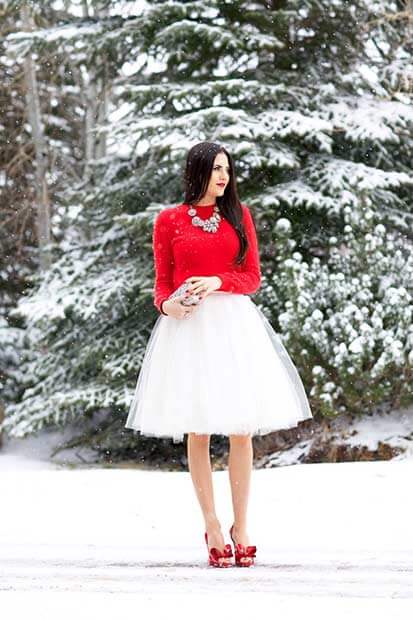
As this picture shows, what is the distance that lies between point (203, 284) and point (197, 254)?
220 millimetres

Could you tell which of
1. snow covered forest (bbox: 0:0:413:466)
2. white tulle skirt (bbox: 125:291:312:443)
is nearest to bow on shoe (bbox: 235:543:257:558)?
white tulle skirt (bbox: 125:291:312:443)

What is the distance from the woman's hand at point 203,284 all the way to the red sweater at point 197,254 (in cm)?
7

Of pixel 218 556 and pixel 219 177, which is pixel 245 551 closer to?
pixel 218 556

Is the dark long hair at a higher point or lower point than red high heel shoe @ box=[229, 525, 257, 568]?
higher

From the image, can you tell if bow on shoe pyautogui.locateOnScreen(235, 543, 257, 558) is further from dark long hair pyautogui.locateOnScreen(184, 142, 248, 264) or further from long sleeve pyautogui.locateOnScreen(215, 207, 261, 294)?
dark long hair pyautogui.locateOnScreen(184, 142, 248, 264)

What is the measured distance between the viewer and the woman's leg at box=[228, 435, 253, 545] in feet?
13.7

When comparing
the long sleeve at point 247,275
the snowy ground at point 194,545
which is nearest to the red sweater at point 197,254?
the long sleeve at point 247,275

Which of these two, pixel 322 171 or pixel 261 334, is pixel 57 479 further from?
pixel 322 171

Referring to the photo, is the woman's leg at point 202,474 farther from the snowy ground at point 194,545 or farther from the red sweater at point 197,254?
the red sweater at point 197,254

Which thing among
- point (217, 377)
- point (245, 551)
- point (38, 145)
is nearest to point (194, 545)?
point (245, 551)

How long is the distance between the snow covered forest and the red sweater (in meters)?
4.30

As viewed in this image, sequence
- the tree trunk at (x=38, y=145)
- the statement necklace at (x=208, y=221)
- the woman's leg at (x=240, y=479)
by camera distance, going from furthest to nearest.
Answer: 1. the tree trunk at (x=38, y=145)
2. the statement necklace at (x=208, y=221)
3. the woman's leg at (x=240, y=479)

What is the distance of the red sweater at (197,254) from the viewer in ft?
13.9

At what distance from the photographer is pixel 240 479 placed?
4188 mm
